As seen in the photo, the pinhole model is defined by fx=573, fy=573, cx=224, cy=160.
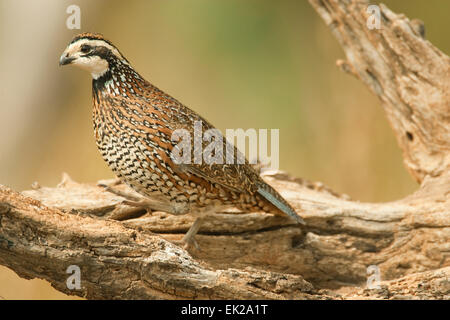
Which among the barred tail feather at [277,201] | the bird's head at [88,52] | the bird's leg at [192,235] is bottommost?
the bird's leg at [192,235]

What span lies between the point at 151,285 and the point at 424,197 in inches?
99.4

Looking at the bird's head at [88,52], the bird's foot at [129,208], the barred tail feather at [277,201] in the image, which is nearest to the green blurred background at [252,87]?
the bird's foot at [129,208]

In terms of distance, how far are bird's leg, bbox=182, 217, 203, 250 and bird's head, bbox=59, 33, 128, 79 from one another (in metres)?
1.27

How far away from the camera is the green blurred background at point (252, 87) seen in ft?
22.4

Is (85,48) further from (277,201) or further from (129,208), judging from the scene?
(277,201)

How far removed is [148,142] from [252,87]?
12.2ft

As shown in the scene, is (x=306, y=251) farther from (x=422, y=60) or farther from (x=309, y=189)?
(x=422, y=60)

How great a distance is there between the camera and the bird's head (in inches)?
148

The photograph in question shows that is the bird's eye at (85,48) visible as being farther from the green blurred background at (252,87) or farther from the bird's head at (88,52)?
the green blurred background at (252,87)

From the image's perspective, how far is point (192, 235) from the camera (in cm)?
409

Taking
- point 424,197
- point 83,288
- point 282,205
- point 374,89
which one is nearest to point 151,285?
point 83,288

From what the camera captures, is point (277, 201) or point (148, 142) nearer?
point (148, 142)

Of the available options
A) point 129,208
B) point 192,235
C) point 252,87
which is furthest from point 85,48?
point 252,87
